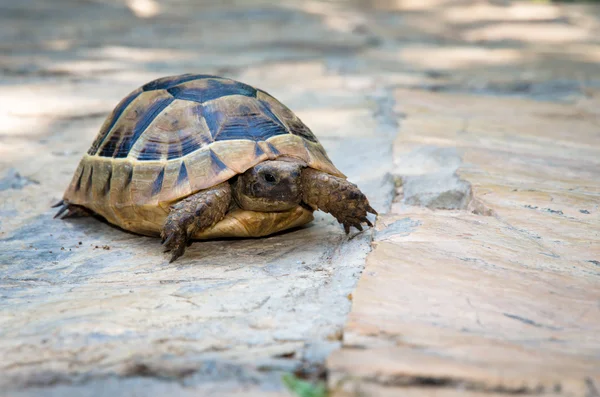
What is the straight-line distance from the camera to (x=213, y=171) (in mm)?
2648

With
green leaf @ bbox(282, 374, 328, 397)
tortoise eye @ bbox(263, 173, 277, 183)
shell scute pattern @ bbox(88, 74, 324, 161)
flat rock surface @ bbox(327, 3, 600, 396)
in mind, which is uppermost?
shell scute pattern @ bbox(88, 74, 324, 161)

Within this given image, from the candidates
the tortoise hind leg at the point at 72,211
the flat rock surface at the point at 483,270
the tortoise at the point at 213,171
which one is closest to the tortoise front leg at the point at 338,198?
the tortoise at the point at 213,171

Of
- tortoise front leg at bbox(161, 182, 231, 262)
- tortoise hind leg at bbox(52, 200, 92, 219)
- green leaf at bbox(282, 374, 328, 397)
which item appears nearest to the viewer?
green leaf at bbox(282, 374, 328, 397)

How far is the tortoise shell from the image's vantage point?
105 inches

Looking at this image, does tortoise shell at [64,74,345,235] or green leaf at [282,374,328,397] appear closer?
green leaf at [282,374,328,397]

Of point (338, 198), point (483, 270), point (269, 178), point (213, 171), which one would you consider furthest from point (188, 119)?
point (483, 270)

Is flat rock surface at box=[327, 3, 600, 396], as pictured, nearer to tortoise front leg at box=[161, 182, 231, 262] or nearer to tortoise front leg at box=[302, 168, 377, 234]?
tortoise front leg at box=[302, 168, 377, 234]

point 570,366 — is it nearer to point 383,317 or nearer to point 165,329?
point 383,317

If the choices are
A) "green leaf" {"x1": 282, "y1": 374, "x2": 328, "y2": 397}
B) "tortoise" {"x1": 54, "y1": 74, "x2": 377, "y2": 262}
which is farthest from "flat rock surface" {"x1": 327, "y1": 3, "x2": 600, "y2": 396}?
"tortoise" {"x1": 54, "y1": 74, "x2": 377, "y2": 262}

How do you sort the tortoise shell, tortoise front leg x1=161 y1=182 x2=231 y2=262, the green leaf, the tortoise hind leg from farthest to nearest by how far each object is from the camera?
the tortoise hind leg
the tortoise shell
tortoise front leg x1=161 y1=182 x2=231 y2=262
the green leaf

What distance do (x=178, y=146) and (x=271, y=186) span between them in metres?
0.45

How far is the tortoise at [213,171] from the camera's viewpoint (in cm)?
262

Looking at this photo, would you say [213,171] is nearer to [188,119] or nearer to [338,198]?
[188,119]

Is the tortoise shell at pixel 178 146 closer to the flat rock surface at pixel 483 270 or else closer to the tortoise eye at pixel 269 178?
the tortoise eye at pixel 269 178
